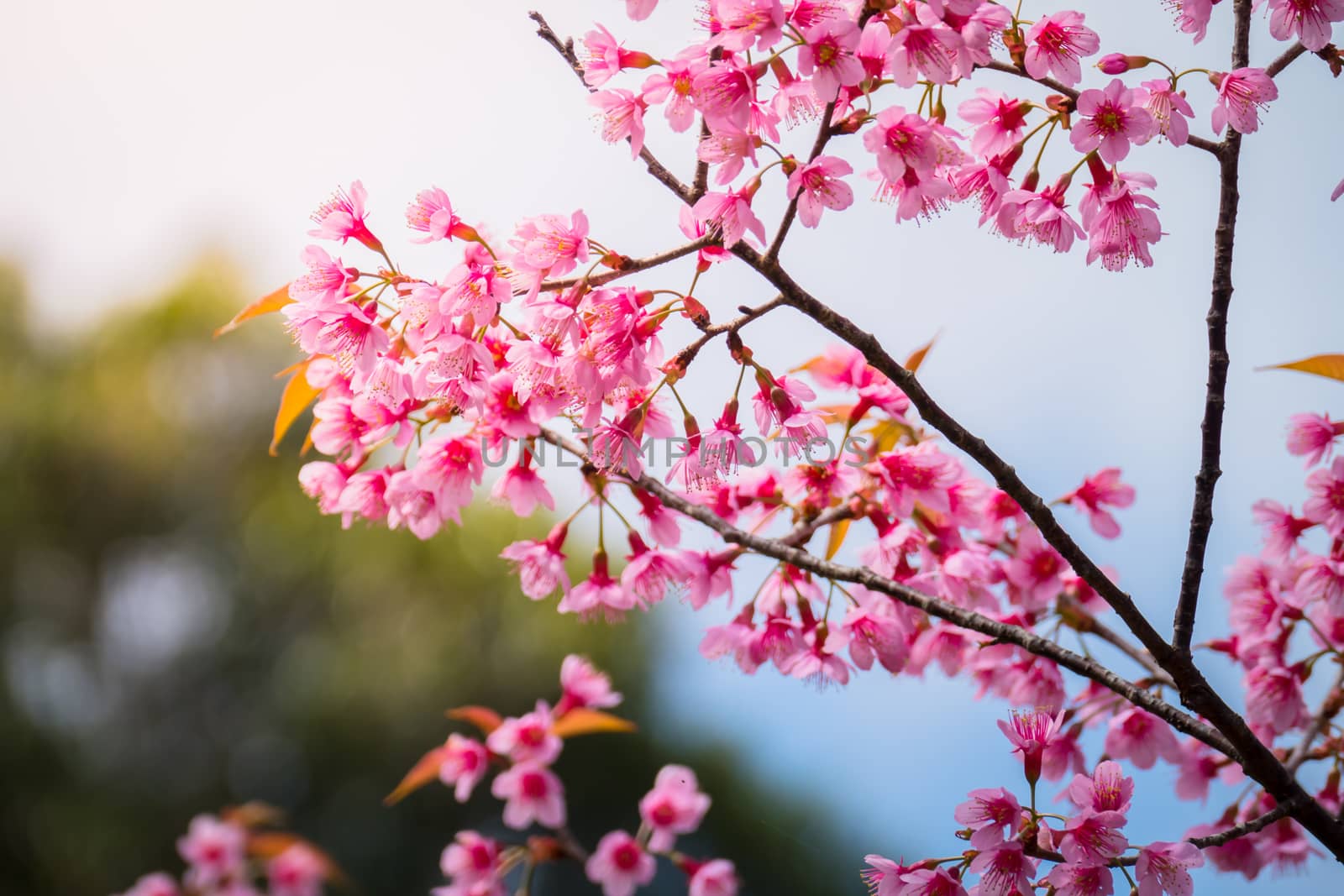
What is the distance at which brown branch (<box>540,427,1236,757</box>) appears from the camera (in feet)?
2.34

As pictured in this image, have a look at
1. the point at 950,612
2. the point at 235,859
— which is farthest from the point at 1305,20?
the point at 235,859

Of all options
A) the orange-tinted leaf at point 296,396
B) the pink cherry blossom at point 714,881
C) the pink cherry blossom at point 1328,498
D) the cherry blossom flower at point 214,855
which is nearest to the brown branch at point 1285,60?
the pink cherry blossom at point 1328,498

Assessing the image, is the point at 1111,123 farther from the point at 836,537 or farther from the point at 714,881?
the point at 714,881

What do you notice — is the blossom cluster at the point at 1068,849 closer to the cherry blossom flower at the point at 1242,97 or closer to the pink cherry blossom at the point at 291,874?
the cherry blossom flower at the point at 1242,97

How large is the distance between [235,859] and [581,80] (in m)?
2.24

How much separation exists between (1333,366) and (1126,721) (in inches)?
16.2

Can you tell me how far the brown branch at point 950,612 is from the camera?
713 millimetres

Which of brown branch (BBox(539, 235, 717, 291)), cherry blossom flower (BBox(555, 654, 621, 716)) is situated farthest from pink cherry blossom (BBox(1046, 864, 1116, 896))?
cherry blossom flower (BBox(555, 654, 621, 716))

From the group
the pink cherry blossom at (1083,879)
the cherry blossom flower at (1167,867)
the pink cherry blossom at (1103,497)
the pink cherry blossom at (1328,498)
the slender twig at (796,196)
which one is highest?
the pink cherry blossom at (1328,498)

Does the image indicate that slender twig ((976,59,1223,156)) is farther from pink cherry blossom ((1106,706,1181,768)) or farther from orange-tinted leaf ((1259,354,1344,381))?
pink cherry blossom ((1106,706,1181,768))

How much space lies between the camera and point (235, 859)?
2.22 metres

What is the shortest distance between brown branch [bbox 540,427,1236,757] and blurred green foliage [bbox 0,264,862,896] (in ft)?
15.3

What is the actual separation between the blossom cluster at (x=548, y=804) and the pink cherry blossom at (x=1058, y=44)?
859 mm

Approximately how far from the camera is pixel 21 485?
582 cm
